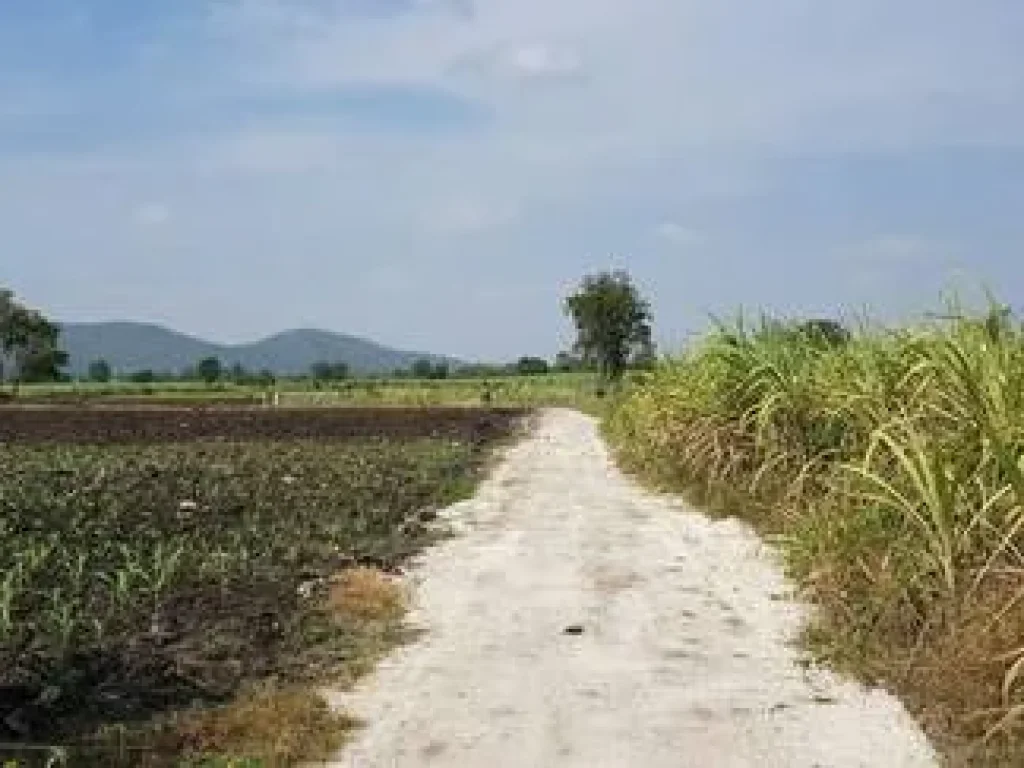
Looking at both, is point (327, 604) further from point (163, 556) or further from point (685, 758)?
point (685, 758)

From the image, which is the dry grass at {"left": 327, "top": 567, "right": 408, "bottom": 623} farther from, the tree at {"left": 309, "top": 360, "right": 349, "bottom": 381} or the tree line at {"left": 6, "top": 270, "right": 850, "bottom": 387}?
the tree at {"left": 309, "top": 360, "right": 349, "bottom": 381}

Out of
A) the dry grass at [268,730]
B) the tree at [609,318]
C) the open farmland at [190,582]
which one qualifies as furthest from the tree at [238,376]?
the dry grass at [268,730]

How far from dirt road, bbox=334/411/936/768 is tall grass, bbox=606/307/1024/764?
270mm

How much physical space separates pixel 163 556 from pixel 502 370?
3886 inches

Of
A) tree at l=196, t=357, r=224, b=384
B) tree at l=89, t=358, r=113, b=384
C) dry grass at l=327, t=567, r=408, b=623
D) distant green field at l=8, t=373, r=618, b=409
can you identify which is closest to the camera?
dry grass at l=327, t=567, r=408, b=623

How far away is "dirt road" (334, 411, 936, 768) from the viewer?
283 inches

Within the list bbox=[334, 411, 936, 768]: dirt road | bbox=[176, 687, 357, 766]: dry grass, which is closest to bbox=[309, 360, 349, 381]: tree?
bbox=[334, 411, 936, 768]: dirt road

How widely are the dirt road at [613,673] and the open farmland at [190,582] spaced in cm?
46

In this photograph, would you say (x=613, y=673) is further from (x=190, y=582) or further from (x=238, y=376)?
(x=238, y=376)

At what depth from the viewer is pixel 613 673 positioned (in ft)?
28.7

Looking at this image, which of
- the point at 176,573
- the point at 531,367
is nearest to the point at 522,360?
the point at 531,367

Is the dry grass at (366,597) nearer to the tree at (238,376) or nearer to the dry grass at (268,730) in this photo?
the dry grass at (268,730)

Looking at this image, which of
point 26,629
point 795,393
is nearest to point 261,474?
point 795,393

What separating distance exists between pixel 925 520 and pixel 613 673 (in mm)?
1879
